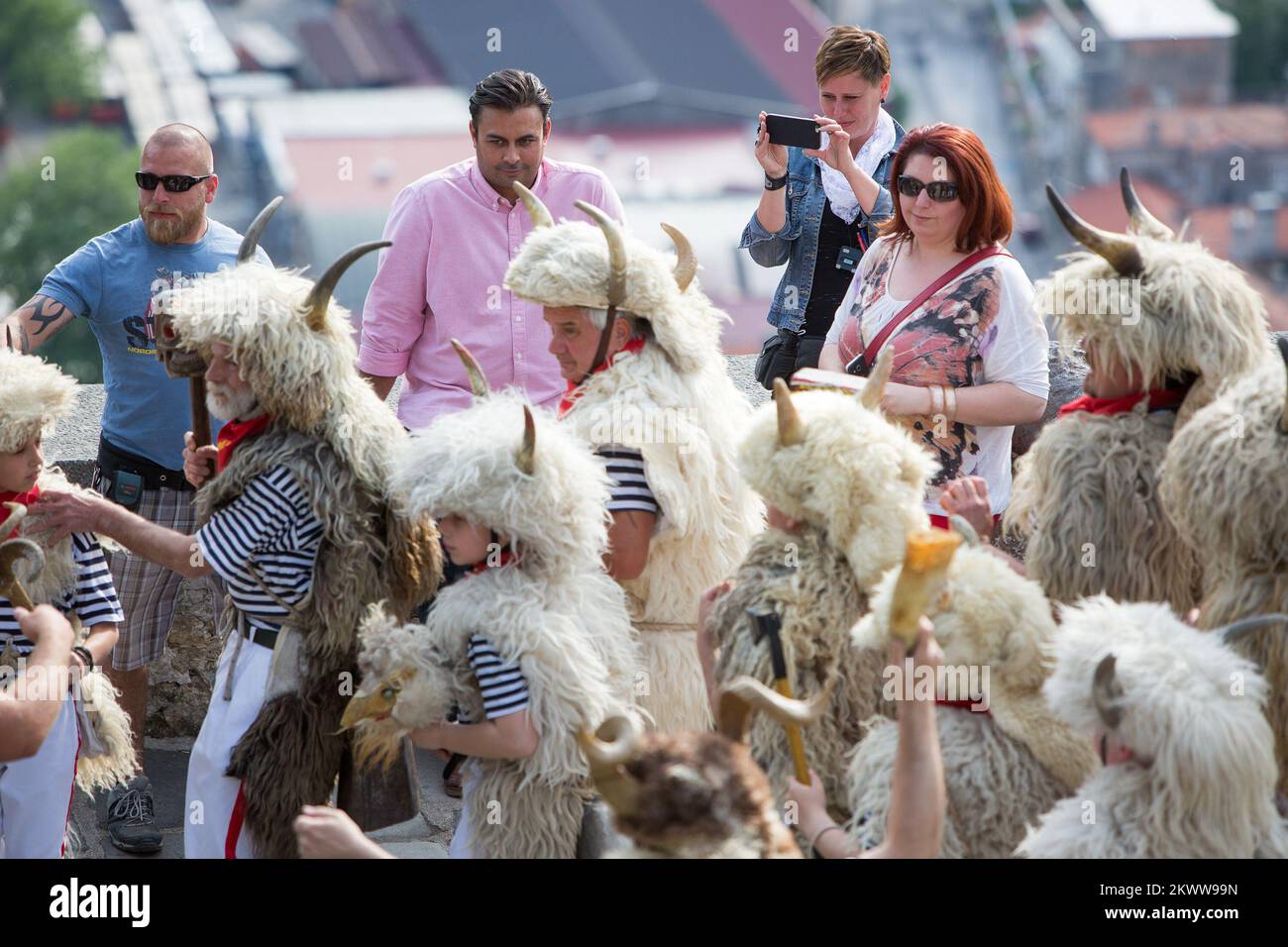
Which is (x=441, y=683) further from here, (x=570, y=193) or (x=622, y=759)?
(x=570, y=193)

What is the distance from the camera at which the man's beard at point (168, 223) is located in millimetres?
4867

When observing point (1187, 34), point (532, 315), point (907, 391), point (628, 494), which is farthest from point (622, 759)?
point (1187, 34)

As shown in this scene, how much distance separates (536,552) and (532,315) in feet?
4.78

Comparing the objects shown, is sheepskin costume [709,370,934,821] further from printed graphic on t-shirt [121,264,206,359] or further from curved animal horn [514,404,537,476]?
printed graphic on t-shirt [121,264,206,359]

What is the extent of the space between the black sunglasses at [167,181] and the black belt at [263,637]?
5.38 ft

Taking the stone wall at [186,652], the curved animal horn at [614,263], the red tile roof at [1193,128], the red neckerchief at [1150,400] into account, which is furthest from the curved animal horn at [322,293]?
the red tile roof at [1193,128]

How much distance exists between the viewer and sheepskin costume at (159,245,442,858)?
12.1 ft

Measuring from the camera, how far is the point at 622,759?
2639 millimetres

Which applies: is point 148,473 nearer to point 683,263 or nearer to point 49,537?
point 49,537

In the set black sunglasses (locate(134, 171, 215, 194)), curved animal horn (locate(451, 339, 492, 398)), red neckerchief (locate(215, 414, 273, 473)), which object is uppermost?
black sunglasses (locate(134, 171, 215, 194))

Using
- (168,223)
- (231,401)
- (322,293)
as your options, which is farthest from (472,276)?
(231,401)

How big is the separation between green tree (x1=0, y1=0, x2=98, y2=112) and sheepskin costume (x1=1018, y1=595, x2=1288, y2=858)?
6054 cm

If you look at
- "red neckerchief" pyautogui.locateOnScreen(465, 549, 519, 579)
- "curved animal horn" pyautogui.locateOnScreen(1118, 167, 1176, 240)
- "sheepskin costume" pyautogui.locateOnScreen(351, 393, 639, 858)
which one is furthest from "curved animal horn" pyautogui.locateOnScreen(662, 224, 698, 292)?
"curved animal horn" pyautogui.locateOnScreen(1118, 167, 1176, 240)

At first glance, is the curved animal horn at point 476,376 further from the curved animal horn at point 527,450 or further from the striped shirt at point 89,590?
the striped shirt at point 89,590
